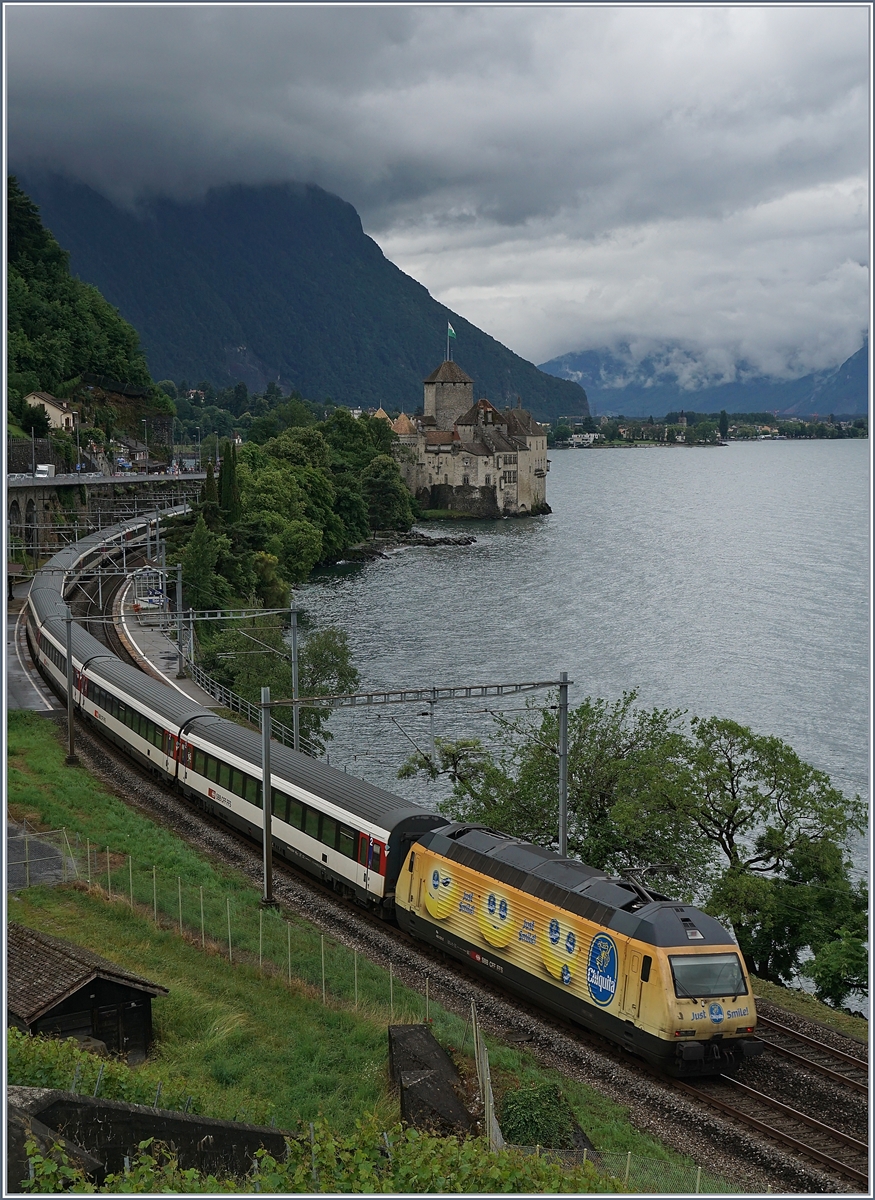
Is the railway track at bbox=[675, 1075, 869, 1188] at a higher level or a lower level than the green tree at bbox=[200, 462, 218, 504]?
lower

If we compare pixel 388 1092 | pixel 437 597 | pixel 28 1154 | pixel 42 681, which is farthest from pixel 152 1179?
pixel 437 597

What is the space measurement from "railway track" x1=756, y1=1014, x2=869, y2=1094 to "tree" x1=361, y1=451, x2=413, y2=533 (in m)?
124

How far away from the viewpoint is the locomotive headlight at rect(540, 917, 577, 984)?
67.3 ft

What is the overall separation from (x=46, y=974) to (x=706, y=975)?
35.6 feet

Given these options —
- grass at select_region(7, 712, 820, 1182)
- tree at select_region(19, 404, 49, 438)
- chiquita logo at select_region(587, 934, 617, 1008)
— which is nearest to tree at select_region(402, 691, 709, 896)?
grass at select_region(7, 712, 820, 1182)

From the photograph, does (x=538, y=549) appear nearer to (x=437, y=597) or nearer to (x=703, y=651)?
(x=437, y=597)

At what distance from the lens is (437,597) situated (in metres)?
96.3

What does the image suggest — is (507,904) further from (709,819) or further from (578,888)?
(709,819)

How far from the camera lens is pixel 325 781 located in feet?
92.8

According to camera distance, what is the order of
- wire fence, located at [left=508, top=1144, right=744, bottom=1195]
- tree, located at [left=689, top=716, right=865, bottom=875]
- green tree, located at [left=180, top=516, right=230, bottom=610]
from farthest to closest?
green tree, located at [left=180, top=516, right=230, bottom=610] < tree, located at [left=689, top=716, right=865, bottom=875] < wire fence, located at [left=508, top=1144, right=744, bottom=1195]

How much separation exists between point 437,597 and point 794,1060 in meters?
76.8

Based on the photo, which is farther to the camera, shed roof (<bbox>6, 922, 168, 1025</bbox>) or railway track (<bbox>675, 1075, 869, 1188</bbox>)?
shed roof (<bbox>6, 922, 168, 1025</bbox>)

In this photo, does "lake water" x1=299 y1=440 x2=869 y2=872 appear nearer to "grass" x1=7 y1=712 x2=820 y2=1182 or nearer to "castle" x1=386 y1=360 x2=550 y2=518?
"grass" x1=7 y1=712 x2=820 y2=1182

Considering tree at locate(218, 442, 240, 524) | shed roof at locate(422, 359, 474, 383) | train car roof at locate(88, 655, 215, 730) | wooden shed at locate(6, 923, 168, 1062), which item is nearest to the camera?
wooden shed at locate(6, 923, 168, 1062)
